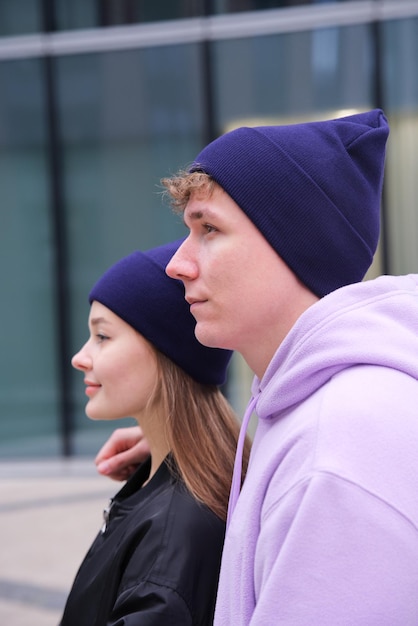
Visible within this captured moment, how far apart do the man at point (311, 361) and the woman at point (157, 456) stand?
0.94ft

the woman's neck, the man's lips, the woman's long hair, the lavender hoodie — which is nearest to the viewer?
the lavender hoodie

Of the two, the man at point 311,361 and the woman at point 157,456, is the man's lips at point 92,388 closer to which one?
the woman at point 157,456

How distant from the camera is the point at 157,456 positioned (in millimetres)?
2148

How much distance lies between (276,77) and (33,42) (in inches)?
100

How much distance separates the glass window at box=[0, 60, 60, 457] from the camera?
29.8 ft

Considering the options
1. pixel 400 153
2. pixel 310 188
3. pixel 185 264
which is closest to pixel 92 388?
pixel 185 264

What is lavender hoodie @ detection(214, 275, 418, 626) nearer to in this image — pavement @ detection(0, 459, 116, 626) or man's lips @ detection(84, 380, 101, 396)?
man's lips @ detection(84, 380, 101, 396)

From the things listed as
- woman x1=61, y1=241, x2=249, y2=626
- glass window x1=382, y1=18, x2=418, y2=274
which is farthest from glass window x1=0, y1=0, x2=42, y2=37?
woman x1=61, y1=241, x2=249, y2=626

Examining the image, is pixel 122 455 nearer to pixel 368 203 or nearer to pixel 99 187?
pixel 368 203

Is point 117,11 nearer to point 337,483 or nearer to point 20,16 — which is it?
point 20,16

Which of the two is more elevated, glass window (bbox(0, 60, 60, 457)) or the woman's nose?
the woman's nose

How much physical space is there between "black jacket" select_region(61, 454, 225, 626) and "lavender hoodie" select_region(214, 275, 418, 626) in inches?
14.5

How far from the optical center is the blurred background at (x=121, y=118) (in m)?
8.30

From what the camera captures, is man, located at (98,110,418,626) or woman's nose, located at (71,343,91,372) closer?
man, located at (98,110,418,626)
